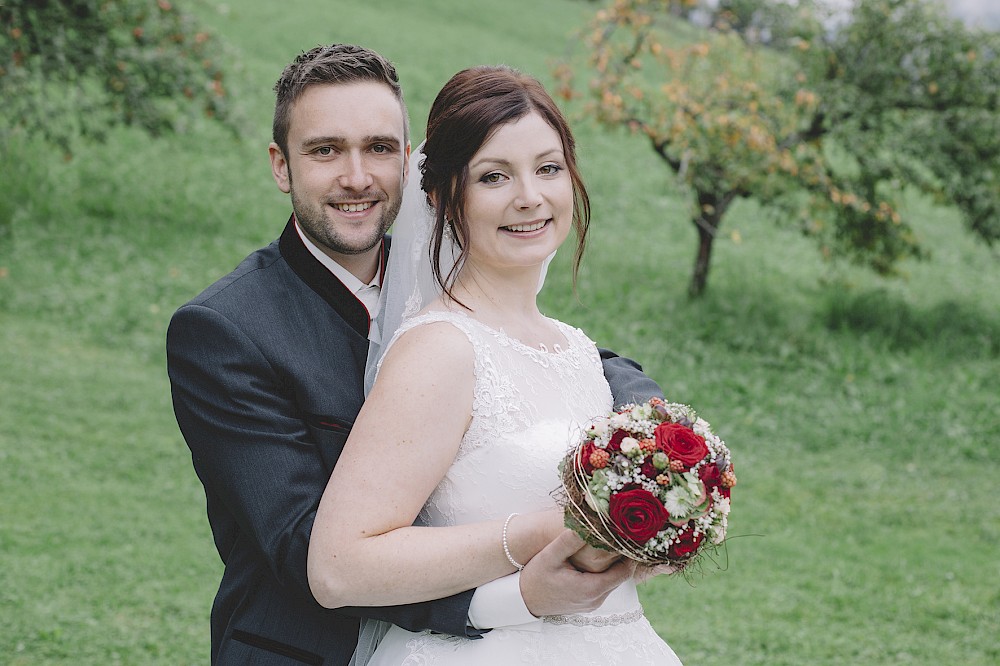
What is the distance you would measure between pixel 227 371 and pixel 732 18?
11288 millimetres

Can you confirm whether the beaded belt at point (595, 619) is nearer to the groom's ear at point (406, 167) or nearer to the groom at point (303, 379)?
the groom at point (303, 379)

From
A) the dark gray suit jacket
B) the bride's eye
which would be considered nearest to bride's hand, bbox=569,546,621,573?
the dark gray suit jacket

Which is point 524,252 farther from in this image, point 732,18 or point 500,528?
point 732,18

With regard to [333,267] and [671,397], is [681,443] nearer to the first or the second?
[333,267]

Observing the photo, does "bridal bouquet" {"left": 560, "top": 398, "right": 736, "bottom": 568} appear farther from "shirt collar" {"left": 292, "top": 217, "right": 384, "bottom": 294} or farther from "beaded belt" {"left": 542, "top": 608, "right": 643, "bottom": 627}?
"shirt collar" {"left": 292, "top": 217, "right": 384, "bottom": 294}

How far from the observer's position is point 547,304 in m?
12.3

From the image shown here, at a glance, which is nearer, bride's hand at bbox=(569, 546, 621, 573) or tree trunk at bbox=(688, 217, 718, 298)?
bride's hand at bbox=(569, 546, 621, 573)

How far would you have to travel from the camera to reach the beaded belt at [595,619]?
2.69 metres

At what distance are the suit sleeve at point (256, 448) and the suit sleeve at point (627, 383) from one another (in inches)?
32.2

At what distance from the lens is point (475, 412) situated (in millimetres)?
2570

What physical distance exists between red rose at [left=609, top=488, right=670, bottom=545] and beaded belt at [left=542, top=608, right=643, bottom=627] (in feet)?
2.13

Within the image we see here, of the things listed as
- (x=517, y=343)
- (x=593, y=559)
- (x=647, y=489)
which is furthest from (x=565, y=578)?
(x=517, y=343)

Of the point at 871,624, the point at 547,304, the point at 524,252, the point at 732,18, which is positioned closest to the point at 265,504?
the point at 524,252

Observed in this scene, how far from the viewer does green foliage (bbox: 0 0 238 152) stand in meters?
11.1
